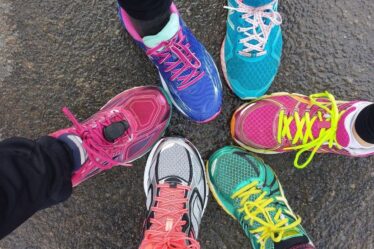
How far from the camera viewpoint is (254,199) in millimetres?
1263

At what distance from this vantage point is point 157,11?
2.93ft

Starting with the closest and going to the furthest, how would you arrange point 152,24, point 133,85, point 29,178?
point 29,178 → point 152,24 → point 133,85

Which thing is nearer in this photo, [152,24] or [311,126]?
[152,24]

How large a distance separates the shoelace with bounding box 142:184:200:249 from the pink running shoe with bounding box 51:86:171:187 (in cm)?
19

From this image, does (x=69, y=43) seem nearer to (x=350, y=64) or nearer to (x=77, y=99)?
(x=77, y=99)

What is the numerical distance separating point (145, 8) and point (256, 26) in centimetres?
50

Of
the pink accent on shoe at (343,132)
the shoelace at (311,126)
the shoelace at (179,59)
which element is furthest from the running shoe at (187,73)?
the pink accent on shoe at (343,132)

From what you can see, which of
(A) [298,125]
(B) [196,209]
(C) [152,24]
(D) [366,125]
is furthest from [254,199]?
(C) [152,24]

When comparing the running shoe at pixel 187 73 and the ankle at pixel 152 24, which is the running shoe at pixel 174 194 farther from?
the ankle at pixel 152 24

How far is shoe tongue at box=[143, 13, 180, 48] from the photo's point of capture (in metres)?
1.04

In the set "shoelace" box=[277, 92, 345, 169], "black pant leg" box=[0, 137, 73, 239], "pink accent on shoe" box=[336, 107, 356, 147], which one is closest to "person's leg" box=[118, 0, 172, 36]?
"black pant leg" box=[0, 137, 73, 239]

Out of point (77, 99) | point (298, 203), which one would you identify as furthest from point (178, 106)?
point (298, 203)

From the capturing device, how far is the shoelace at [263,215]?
3.95 feet

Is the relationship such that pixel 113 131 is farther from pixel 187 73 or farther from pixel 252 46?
pixel 252 46
